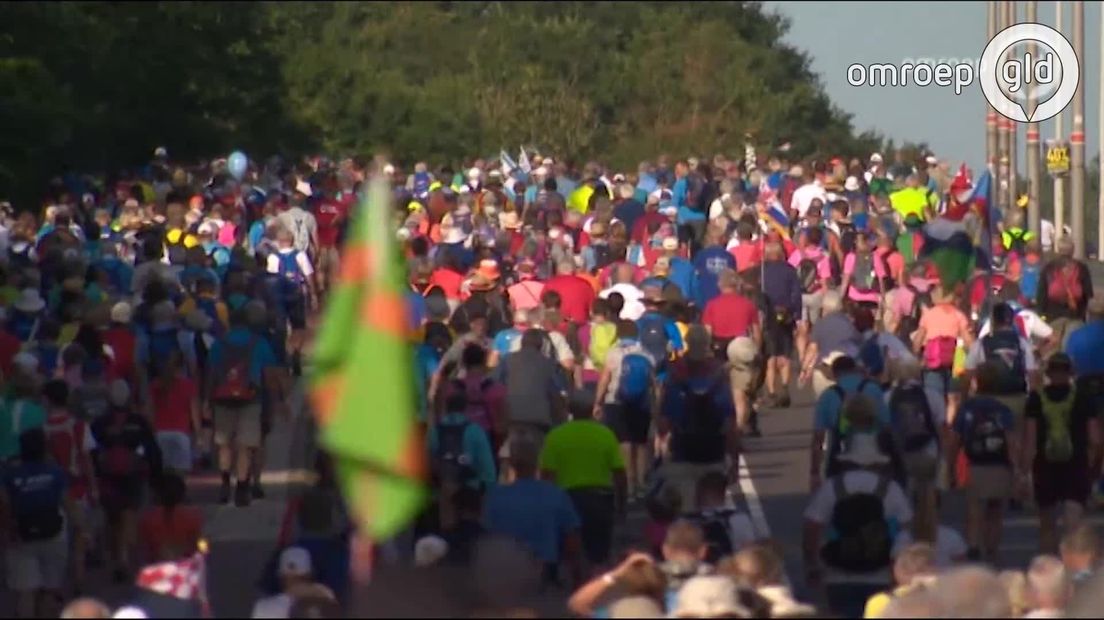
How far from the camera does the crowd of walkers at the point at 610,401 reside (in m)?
14.0

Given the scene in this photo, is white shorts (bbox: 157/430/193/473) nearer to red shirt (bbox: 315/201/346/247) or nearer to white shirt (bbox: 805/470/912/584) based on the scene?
white shirt (bbox: 805/470/912/584)

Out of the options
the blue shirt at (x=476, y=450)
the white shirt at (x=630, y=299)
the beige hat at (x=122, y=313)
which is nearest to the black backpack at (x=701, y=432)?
the blue shirt at (x=476, y=450)

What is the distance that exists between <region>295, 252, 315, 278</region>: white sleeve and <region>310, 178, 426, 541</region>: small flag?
1849cm

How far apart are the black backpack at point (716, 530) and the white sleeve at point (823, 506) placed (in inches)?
16.7

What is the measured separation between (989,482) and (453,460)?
358cm

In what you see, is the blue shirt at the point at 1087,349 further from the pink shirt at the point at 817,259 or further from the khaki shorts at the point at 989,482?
the pink shirt at the point at 817,259

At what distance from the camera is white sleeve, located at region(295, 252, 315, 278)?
28.2m

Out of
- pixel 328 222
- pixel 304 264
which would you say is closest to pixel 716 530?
pixel 304 264

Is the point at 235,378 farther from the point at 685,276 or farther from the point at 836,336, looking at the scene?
the point at 685,276

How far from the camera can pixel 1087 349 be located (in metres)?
20.2

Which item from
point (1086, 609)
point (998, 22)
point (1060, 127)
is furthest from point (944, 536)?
point (1060, 127)

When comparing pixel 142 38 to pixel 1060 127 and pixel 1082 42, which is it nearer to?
pixel 1082 42

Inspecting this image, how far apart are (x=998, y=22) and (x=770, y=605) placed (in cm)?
4432

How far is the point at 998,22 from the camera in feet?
180
